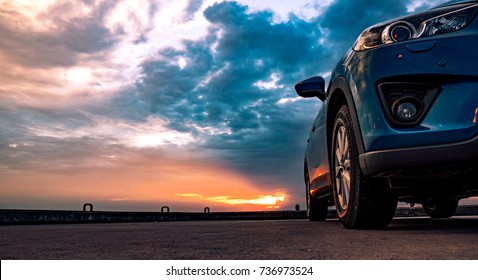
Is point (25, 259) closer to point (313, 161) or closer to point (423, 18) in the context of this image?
point (423, 18)

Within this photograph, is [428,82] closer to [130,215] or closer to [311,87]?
[311,87]

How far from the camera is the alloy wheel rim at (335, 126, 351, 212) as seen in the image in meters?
4.24

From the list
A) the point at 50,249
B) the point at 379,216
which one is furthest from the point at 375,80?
the point at 50,249

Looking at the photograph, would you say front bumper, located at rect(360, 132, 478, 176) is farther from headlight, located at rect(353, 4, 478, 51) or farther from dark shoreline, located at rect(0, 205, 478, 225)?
dark shoreline, located at rect(0, 205, 478, 225)

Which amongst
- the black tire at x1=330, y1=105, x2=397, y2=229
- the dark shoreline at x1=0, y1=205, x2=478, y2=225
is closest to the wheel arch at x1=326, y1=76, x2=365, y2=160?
the black tire at x1=330, y1=105, x2=397, y2=229

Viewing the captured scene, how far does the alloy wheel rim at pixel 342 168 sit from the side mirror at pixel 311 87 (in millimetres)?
775

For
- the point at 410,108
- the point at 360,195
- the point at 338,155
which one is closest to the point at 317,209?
the point at 338,155

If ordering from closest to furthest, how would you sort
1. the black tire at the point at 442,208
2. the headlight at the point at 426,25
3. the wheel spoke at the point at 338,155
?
the headlight at the point at 426,25
the wheel spoke at the point at 338,155
the black tire at the point at 442,208

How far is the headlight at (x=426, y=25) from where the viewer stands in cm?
338

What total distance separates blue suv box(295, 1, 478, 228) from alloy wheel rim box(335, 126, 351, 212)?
198 millimetres

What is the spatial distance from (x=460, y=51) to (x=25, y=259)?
9.33ft

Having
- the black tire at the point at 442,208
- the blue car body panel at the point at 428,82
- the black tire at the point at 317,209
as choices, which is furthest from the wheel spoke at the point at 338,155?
the black tire at the point at 442,208

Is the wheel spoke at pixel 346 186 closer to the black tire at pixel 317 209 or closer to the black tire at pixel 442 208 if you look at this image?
the black tire at pixel 317 209
